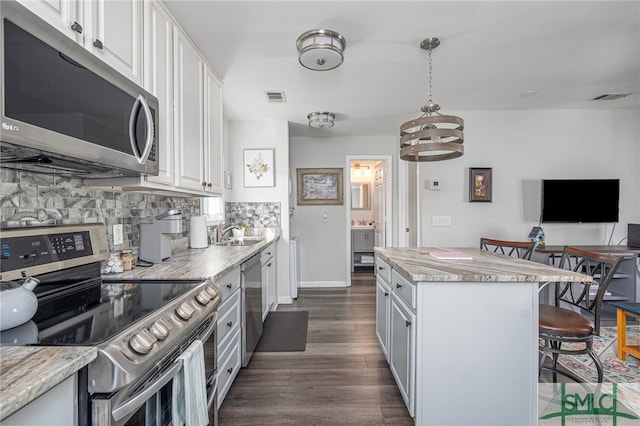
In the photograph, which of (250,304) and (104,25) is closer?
(104,25)

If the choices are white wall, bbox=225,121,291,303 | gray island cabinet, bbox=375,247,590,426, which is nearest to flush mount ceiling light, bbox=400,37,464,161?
gray island cabinet, bbox=375,247,590,426

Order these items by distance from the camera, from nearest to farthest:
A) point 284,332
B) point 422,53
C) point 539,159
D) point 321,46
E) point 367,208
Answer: point 321,46, point 422,53, point 284,332, point 539,159, point 367,208

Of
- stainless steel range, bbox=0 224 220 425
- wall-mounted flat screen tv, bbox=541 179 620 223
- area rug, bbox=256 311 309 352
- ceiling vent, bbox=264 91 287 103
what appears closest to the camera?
stainless steel range, bbox=0 224 220 425

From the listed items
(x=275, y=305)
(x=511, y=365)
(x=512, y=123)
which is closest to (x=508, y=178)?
(x=512, y=123)

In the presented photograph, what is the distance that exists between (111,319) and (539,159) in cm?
444

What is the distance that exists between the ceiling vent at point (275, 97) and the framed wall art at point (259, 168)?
853 mm

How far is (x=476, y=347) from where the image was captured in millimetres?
1556

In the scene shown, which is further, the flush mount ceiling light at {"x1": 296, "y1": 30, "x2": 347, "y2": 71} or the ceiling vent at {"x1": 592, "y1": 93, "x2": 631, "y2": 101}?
the ceiling vent at {"x1": 592, "y1": 93, "x2": 631, "y2": 101}

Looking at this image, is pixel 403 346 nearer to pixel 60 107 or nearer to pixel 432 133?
pixel 432 133

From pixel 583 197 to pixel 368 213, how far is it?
398 centimetres

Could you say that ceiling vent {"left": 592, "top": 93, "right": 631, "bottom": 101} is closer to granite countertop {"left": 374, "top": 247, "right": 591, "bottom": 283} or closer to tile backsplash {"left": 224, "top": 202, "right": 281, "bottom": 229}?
granite countertop {"left": 374, "top": 247, "right": 591, "bottom": 283}

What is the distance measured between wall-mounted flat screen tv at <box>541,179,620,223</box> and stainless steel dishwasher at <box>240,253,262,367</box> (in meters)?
3.45

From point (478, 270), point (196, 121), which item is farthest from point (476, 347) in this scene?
point (196, 121)

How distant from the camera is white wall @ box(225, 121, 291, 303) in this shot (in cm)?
395
